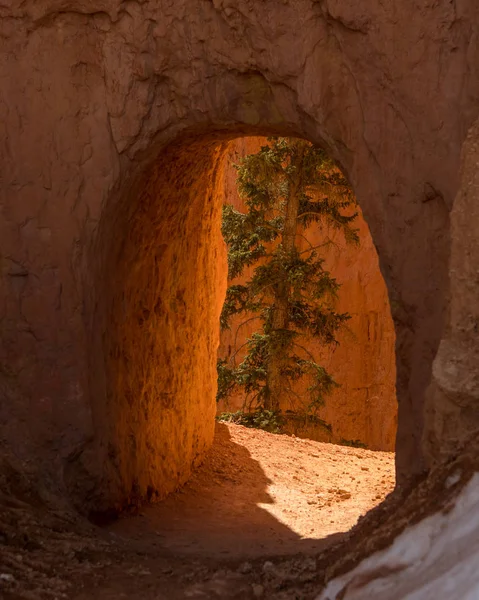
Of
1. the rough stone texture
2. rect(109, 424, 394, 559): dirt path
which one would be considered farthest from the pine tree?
the rough stone texture

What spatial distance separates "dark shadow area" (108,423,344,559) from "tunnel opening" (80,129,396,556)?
2 centimetres

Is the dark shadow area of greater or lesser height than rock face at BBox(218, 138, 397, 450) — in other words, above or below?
below

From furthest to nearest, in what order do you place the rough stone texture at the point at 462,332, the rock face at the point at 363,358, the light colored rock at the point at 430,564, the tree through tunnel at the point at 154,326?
the rock face at the point at 363,358, the tree through tunnel at the point at 154,326, the rough stone texture at the point at 462,332, the light colored rock at the point at 430,564

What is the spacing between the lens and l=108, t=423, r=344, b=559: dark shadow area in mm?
5770

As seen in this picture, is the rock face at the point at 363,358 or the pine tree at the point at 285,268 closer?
the pine tree at the point at 285,268

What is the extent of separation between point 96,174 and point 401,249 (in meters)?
2.33

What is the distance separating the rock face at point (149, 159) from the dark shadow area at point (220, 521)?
313mm

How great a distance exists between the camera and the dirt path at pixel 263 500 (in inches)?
236

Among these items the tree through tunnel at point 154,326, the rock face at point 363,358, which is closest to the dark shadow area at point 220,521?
the tree through tunnel at point 154,326

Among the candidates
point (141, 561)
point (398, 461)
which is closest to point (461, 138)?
point (398, 461)

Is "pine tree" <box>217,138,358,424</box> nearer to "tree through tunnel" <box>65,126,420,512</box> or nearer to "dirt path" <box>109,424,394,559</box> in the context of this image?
"dirt path" <box>109,424,394,559</box>

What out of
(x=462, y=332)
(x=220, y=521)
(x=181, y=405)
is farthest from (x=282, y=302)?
(x=462, y=332)

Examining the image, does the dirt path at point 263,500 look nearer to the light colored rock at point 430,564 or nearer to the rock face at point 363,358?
the light colored rock at point 430,564

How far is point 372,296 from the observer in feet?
57.4
